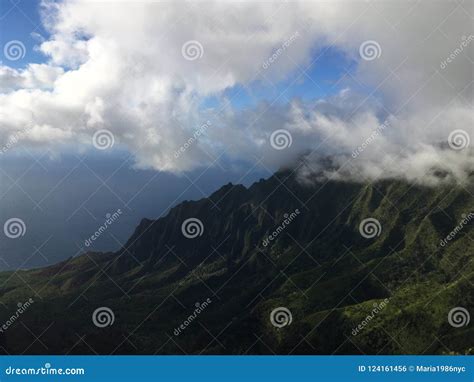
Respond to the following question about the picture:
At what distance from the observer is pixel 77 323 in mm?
77250

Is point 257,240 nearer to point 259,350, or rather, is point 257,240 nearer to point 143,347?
point 259,350

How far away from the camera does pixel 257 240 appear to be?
A: 5138 inches

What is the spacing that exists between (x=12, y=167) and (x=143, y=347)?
39893mm

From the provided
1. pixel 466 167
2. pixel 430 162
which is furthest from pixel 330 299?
pixel 466 167

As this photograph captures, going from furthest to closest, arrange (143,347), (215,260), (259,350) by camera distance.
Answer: (215,260) < (259,350) < (143,347)

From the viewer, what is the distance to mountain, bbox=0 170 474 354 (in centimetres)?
7250

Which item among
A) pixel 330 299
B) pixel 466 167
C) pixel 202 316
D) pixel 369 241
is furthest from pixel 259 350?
pixel 466 167

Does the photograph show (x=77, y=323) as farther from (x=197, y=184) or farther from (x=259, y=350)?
(x=197, y=184)

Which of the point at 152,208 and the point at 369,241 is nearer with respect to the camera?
the point at 369,241

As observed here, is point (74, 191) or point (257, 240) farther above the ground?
point (257, 240)

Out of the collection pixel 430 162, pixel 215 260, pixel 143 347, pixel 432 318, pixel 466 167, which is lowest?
pixel 143 347

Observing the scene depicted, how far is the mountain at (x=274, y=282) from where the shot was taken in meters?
72.5

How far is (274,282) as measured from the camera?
105438mm

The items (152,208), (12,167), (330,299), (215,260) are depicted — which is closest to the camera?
(12,167)
